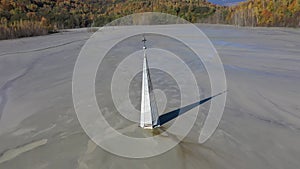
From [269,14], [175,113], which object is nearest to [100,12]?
[269,14]

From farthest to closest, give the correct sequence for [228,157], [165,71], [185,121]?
[165,71] < [185,121] < [228,157]

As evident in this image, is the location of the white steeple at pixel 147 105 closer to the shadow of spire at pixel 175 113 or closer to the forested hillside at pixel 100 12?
the shadow of spire at pixel 175 113

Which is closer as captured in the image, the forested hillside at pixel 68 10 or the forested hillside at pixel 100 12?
the forested hillside at pixel 100 12

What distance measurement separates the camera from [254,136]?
17.9 ft

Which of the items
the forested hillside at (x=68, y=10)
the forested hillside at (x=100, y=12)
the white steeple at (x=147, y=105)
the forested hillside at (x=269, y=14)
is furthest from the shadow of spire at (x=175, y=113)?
the forested hillside at (x=68, y=10)

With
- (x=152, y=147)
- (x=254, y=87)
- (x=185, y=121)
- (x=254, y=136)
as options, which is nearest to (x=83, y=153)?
(x=152, y=147)

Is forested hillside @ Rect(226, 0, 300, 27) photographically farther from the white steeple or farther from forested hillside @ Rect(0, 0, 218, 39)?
the white steeple

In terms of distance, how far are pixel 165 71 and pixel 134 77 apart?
159 centimetres

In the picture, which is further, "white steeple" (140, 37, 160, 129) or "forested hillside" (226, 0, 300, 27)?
"forested hillside" (226, 0, 300, 27)

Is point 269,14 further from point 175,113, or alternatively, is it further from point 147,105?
point 147,105

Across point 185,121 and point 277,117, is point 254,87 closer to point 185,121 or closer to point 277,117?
point 277,117

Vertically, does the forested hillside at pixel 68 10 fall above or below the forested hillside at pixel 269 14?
above

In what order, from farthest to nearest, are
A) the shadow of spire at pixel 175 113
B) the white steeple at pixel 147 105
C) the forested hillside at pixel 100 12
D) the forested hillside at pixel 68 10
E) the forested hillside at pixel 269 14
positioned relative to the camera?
1. the forested hillside at pixel 68 10
2. the forested hillside at pixel 100 12
3. the forested hillside at pixel 269 14
4. the shadow of spire at pixel 175 113
5. the white steeple at pixel 147 105

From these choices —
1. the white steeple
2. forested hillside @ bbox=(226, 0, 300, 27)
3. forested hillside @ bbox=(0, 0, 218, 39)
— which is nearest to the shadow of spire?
the white steeple
